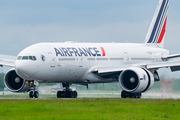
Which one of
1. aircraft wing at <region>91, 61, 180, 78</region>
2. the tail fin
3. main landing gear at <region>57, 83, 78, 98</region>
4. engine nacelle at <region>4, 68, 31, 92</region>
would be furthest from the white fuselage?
engine nacelle at <region>4, 68, 31, 92</region>

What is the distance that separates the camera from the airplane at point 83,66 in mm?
34719

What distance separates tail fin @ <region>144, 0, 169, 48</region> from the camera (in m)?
49.2

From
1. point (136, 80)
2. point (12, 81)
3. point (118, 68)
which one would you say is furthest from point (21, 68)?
point (118, 68)

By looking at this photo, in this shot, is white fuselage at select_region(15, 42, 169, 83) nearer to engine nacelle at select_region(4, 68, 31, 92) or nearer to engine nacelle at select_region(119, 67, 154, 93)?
engine nacelle at select_region(4, 68, 31, 92)

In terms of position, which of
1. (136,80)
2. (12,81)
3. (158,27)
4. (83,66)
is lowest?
(136,80)

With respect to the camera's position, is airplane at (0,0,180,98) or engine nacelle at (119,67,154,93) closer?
airplane at (0,0,180,98)

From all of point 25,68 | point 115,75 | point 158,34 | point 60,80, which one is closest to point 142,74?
point 115,75

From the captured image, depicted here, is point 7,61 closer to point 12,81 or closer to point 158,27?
point 12,81

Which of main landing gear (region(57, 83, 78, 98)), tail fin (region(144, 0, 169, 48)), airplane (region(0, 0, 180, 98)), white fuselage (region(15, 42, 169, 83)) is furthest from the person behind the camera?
tail fin (region(144, 0, 169, 48))

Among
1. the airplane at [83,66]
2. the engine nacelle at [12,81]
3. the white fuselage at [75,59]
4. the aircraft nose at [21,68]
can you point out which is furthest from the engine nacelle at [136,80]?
the engine nacelle at [12,81]

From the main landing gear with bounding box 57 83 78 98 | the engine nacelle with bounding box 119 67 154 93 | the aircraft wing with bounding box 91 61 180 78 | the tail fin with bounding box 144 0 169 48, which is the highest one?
the tail fin with bounding box 144 0 169 48

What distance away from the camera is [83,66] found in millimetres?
38531

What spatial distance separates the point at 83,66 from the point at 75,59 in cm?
123

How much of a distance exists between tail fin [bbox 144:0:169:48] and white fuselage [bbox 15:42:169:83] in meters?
2.99
